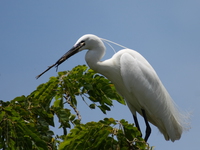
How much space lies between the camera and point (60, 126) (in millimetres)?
5340

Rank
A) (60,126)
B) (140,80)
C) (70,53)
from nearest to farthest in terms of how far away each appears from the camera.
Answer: (60,126)
(70,53)
(140,80)

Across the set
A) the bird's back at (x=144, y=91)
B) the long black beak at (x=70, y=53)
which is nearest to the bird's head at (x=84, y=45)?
the long black beak at (x=70, y=53)

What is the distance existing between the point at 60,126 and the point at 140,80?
90.6 inches

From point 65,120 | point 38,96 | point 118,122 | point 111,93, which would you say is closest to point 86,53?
point 111,93

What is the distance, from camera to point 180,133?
7.23m

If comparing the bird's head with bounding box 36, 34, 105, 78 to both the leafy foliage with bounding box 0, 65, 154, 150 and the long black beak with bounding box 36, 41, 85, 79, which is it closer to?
the long black beak with bounding box 36, 41, 85, 79

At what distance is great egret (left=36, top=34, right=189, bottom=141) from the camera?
23.2ft

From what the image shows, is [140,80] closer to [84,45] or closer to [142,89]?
[142,89]

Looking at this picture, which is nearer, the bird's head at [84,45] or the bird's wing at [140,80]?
the bird's head at [84,45]

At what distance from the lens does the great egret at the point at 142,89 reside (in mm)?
7062

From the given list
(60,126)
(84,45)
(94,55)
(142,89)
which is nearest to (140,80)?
(142,89)

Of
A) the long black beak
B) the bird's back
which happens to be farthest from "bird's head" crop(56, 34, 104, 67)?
the bird's back

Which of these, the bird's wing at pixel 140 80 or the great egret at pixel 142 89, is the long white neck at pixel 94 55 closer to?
the great egret at pixel 142 89

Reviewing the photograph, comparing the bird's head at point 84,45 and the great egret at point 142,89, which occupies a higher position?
the bird's head at point 84,45
